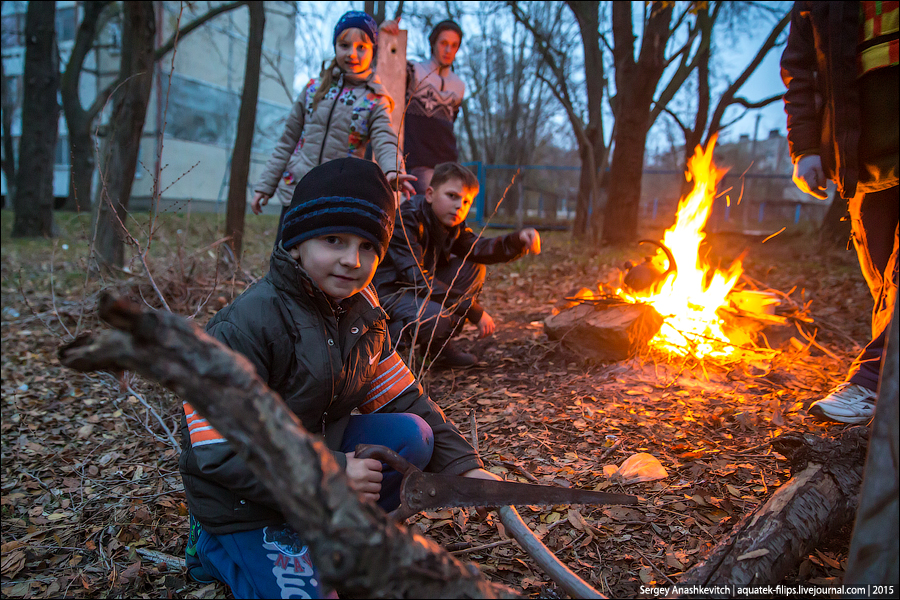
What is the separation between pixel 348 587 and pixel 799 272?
8.39 m

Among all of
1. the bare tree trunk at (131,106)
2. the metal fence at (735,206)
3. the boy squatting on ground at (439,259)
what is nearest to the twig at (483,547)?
the boy squatting on ground at (439,259)

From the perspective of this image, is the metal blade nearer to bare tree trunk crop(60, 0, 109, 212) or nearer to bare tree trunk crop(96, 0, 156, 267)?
bare tree trunk crop(96, 0, 156, 267)

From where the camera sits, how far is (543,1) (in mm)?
16375

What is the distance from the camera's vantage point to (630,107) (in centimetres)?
884

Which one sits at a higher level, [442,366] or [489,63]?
[489,63]

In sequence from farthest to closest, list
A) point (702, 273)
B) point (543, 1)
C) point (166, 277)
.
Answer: point (543, 1)
point (166, 277)
point (702, 273)

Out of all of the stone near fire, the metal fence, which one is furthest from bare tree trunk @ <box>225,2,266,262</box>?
the metal fence

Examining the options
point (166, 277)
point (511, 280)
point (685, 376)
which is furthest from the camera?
point (511, 280)

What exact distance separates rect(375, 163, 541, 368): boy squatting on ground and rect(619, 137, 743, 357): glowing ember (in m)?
1.10

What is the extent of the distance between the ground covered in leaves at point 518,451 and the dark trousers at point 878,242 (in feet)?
1.89

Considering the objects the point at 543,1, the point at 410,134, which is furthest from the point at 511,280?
the point at 543,1

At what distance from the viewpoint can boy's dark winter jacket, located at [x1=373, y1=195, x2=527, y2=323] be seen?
12.1ft

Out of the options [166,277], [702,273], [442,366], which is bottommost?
[442,366]

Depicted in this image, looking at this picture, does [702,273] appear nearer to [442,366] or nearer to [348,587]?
[442,366]
